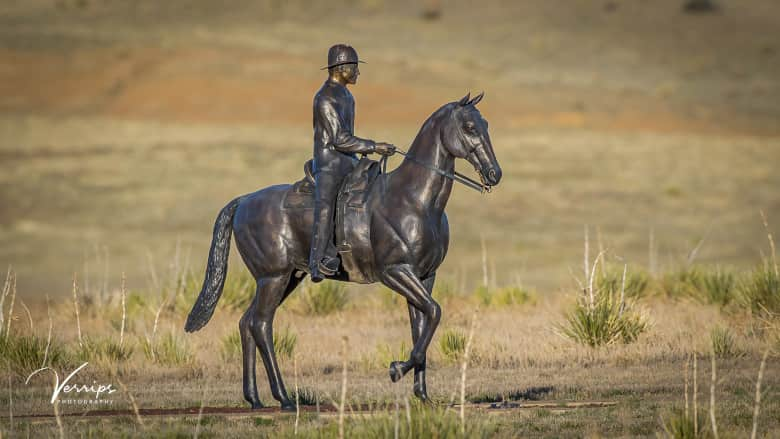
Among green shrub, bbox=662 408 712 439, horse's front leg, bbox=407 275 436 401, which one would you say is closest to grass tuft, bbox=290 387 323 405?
horse's front leg, bbox=407 275 436 401

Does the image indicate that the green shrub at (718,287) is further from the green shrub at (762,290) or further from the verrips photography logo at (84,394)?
the verrips photography logo at (84,394)

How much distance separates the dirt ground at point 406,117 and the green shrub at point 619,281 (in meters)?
3.58

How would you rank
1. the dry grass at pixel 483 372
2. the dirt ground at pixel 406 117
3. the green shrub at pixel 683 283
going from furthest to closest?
the dirt ground at pixel 406 117 < the green shrub at pixel 683 283 < the dry grass at pixel 483 372

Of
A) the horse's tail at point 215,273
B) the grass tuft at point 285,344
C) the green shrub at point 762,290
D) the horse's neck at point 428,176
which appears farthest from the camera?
the green shrub at point 762,290

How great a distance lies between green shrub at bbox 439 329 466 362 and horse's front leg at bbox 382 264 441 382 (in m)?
4.32

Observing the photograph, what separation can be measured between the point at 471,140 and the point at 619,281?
27.2 feet

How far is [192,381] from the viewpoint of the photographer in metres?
16.2

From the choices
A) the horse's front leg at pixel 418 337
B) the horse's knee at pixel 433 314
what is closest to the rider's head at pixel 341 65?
the horse's front leg at pixel 418 337

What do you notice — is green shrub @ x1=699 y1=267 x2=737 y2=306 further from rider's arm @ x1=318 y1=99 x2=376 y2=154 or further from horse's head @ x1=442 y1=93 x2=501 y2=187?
rider's arm @ x1=318 y1=99 x2=376 y2=154

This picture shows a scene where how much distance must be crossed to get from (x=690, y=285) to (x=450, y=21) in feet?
151

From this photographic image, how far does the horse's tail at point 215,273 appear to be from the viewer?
13867 millimetres

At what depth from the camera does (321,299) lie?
74.9 feet

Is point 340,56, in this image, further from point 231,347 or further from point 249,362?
point 231,347

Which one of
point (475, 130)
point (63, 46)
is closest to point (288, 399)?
point (475, 130)
